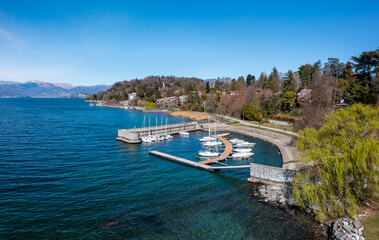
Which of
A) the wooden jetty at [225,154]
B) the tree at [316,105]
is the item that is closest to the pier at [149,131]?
the wooden jetty at [225,154]

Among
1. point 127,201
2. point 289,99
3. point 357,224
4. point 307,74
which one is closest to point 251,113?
point 289,99

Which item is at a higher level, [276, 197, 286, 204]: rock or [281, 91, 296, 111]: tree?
[281, 91, 296, 111]: tree

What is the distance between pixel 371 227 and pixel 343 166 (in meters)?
4.47

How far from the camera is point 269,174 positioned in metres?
27.9

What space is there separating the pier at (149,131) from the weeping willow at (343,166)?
3955 cm

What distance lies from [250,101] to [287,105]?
15.6 metres

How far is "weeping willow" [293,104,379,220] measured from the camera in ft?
57.6

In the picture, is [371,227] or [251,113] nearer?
[371,227]

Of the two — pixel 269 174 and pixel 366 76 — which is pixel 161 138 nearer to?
pixel 269 174

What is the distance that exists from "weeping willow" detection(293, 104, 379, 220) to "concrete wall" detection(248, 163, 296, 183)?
3.76 metres

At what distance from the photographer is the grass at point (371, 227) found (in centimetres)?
1531

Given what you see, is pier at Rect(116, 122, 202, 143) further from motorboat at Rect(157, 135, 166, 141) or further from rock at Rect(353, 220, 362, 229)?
rock at Rect(353, 220, 362, 229)

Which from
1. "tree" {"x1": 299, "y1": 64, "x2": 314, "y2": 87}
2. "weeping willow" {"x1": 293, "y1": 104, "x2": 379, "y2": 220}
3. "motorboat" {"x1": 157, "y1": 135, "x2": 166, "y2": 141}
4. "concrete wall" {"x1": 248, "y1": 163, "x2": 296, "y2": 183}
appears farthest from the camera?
"tree" {"x1": 299, "y1": 64, "x2": 314, "y2": 87}

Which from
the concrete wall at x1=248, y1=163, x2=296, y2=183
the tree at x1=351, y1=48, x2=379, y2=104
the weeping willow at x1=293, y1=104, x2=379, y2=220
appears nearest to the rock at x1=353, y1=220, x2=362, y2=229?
the weeping willow at x1=293, y1=104, x2=379, y2=220
